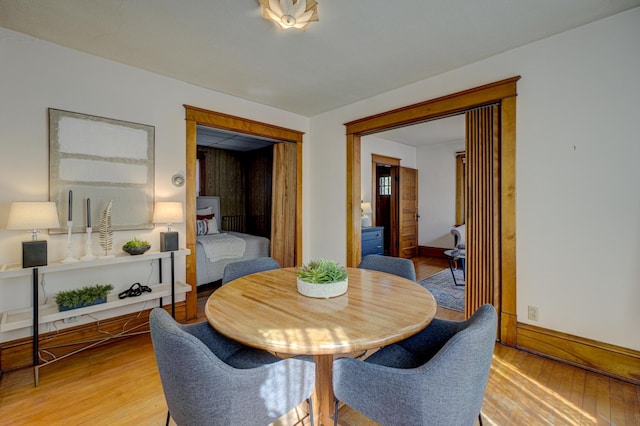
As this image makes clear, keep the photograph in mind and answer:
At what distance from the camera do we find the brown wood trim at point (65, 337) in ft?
7.45

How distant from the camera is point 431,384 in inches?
40.3

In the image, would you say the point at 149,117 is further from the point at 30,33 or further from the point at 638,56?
the point at 638,56

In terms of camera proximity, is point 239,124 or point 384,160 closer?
point 239,124

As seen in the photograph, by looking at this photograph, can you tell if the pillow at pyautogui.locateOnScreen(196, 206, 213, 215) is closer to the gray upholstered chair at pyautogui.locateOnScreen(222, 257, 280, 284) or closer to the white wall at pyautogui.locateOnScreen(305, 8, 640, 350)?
the gray upholstered chair at pyautogui.locateOnScreen(222, 257, 280, 284)

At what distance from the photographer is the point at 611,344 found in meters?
2.15

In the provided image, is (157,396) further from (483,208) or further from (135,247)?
(483,208)

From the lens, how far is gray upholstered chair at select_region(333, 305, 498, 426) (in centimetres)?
102

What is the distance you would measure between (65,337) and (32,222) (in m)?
1.11

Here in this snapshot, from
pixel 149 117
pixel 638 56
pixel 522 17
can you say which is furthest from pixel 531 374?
pixel 149 117

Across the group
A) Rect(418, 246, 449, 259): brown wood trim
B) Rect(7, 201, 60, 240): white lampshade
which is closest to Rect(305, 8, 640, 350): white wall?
Rect(7, 201, 60, 240): white lampshade

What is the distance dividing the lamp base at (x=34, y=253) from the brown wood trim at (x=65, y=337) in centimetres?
73

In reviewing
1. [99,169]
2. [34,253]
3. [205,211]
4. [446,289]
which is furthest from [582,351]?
[205,211]

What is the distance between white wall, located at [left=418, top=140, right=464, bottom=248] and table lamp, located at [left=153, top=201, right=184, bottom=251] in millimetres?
5651

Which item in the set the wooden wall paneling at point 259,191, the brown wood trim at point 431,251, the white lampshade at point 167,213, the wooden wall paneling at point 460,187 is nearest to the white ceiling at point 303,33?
the white lampshade at point 167,213
